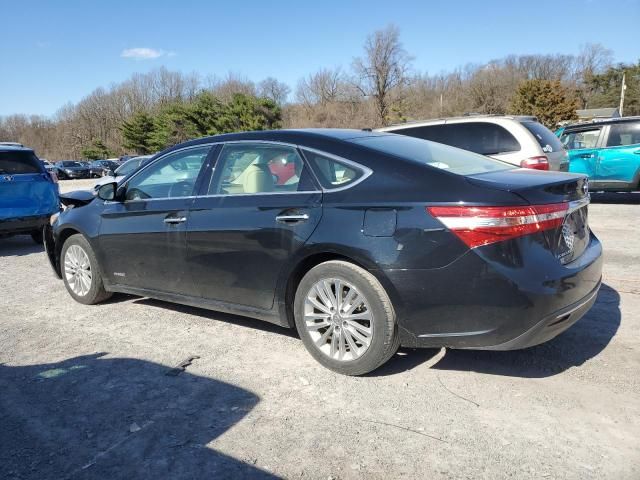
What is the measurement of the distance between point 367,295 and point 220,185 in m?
1.60

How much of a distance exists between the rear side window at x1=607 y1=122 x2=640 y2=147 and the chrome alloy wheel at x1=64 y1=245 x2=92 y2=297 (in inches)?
425

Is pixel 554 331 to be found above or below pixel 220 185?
below

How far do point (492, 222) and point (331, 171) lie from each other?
1.15 meters

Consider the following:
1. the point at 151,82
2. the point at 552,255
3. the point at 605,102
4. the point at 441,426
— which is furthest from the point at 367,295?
the point at 151,82

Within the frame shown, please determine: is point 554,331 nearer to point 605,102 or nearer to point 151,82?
point 605,102

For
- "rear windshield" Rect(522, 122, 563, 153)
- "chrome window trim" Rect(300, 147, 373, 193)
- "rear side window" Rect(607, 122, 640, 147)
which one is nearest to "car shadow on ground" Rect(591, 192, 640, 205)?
"rear side window" Rect(607, 122, 640, 147)

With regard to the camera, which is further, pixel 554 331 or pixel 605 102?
pixel 605 102

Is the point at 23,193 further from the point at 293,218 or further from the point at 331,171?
the point at 331,171

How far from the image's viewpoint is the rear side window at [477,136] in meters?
7.97

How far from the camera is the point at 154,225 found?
4.43 m

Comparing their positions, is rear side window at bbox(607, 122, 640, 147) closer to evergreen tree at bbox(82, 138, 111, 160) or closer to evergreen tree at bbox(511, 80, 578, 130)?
evergreen tree at bbox(511, 80, 578, 130)

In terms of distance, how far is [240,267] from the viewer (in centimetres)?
383

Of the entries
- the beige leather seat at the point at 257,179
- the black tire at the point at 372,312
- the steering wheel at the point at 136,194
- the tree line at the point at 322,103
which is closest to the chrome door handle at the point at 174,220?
the steering wheel at the point at 136,194

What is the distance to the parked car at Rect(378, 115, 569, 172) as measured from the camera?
7.69 meters
